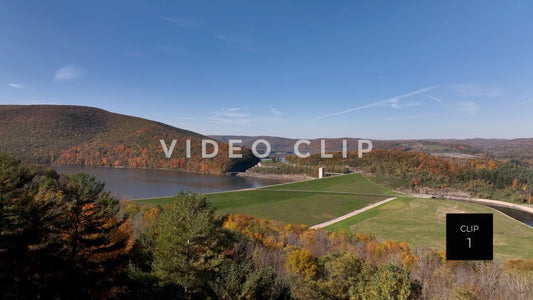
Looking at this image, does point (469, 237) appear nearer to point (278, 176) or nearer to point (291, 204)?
point (291, 204)

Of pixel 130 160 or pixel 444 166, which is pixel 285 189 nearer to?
pixel 444 166

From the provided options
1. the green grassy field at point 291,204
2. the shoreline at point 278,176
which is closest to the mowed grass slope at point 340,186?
the green grassy field at point 291,204

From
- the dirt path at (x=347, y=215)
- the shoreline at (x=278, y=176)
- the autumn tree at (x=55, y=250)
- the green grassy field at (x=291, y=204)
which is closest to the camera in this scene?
the autumn tree at (x=55, y=250)

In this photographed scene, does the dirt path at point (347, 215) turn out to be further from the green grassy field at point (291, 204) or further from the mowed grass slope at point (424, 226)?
the mowed grass slope at point (424, 226)

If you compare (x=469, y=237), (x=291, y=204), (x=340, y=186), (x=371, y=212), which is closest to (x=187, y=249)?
(x=469, y=237)


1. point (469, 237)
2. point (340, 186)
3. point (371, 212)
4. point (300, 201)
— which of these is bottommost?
point (371, 212)

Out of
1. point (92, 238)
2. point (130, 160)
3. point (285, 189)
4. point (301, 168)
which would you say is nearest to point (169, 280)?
point (92, 238)
